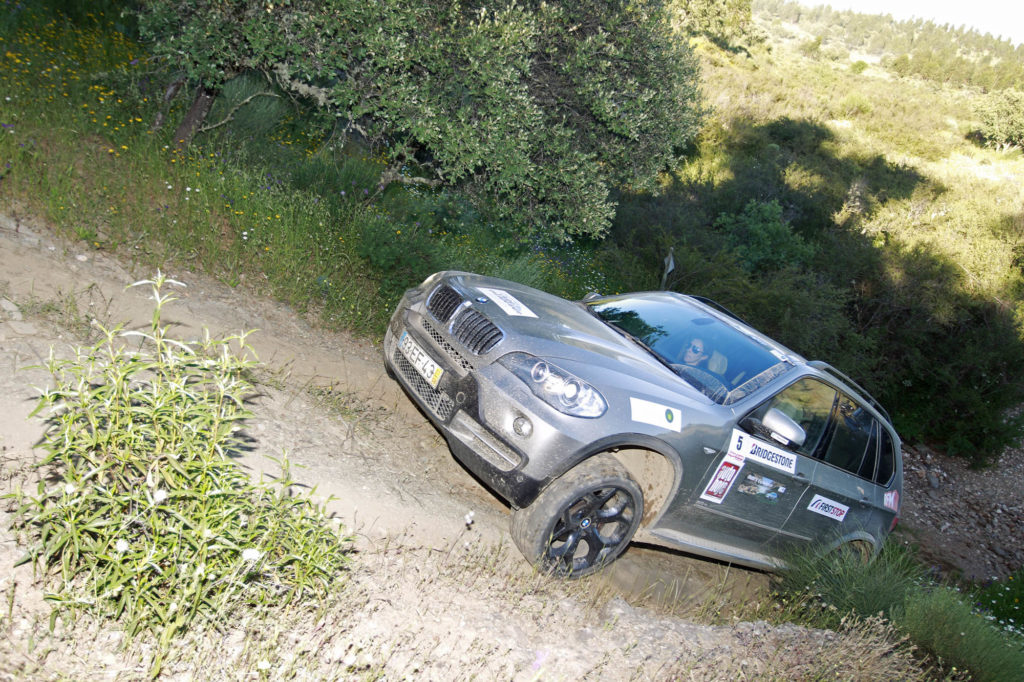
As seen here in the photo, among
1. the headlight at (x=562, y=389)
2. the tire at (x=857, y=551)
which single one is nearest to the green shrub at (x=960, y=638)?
the tire at (x=857, y=551)

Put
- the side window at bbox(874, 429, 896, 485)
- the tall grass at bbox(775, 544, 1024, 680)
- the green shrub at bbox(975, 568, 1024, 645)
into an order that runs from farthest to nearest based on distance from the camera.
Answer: the green shrub at bbox(975, 568, 1024, 645) → the side window at bbox(874, 429, 896, 485) → the tall grass at bbox(775, 544, 1024, 680)

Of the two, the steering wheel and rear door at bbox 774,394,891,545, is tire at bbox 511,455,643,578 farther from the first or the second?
rear door at bbox 774,394,891,545

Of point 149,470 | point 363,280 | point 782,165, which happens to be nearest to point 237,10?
point 363,280

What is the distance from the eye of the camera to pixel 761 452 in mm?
4441

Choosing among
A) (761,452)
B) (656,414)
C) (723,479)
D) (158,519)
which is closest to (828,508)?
(761,452)

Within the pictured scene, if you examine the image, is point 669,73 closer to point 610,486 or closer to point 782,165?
point 610,486

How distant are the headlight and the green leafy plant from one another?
1.43 m

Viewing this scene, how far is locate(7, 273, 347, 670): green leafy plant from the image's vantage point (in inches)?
94.0

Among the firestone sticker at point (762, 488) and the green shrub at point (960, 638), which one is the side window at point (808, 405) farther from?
the green shrub at point (960, 638)

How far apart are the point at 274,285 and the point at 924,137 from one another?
30.8 meters

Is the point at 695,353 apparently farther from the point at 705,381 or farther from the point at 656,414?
the point at 656,414

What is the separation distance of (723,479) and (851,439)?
155 centimetres

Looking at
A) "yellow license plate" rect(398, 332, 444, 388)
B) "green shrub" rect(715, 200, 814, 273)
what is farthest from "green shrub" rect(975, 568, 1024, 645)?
"green shrub" rect(715, 200, 814, 273)

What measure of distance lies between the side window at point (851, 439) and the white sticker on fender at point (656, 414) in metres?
1.69
